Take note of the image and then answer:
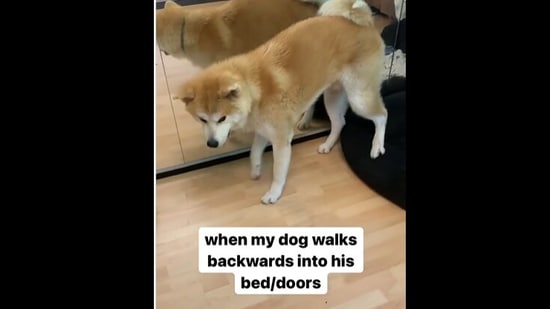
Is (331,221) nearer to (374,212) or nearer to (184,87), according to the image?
(374,212)

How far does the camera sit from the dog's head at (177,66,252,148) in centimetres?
132

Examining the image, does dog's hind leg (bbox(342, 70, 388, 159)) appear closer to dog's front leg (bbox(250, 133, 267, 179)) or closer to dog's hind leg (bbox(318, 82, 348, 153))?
dog's hind leg (bbox(318, 82, 348, 153))

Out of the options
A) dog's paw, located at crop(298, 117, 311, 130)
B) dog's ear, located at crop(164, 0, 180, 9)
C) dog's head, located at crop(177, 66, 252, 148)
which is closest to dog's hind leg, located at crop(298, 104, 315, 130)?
dog's paw, located at crop(298, 117, 311, 130)

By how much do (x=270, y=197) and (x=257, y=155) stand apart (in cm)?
19

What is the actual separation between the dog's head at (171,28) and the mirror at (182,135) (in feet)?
0.15

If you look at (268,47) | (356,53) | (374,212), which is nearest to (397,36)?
(356,53)

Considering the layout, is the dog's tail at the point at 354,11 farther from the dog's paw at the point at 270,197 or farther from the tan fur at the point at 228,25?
the dog's paw at the point at 270,197

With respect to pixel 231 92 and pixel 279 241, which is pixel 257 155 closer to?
pixel 231 92

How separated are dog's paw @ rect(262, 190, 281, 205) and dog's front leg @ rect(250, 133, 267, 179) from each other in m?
0.13

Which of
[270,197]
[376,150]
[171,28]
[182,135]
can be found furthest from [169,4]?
[376,150]

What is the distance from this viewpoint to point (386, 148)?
1.62 metres

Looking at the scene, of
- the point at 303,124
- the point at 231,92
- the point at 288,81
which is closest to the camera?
the point at 231,92

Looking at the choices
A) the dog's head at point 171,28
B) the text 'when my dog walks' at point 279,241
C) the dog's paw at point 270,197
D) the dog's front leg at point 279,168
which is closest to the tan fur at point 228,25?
the dog's head at point 171,28

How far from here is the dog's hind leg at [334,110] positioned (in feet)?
5.55
